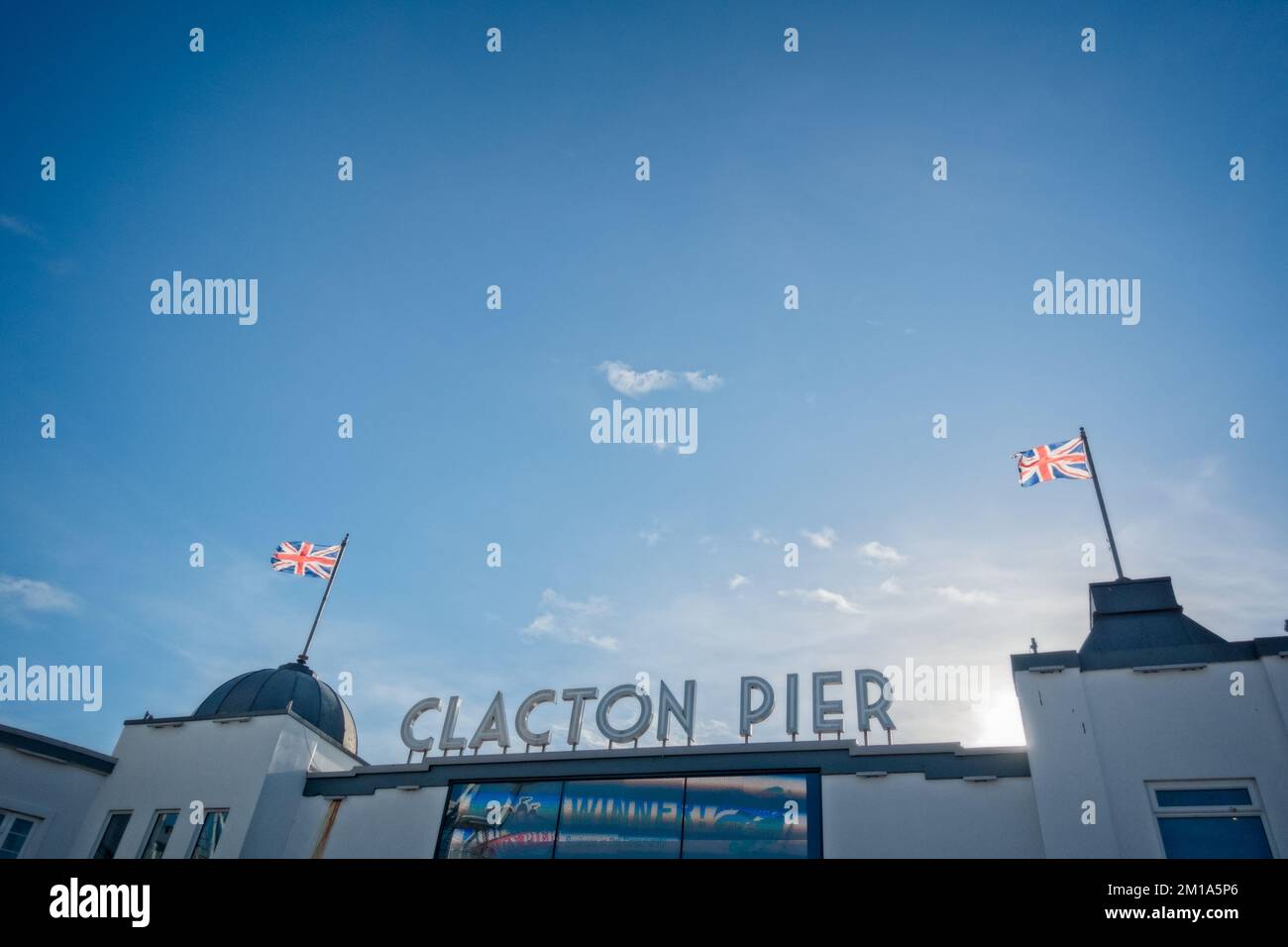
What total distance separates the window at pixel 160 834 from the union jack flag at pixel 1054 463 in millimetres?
24744

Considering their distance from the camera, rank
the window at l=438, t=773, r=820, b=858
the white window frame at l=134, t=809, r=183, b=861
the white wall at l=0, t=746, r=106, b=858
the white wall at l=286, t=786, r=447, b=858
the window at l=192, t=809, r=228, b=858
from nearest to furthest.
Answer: the window at l=438, t=773, r=820, b=858 < the white wall at l=286, t=786, r=447, b=858 < the window at l=192, t=809, r=228, b=858 < the white wall at l=0, t=746, r=106, b=858 < the white window frame at l=134, t=809, r=183, b=861

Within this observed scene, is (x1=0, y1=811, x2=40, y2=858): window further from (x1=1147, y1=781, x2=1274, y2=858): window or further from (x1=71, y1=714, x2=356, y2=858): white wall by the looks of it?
(x1=1147, y1=781, x2=1274, y2=858): window

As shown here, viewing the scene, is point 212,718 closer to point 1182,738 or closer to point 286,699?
point 286,699

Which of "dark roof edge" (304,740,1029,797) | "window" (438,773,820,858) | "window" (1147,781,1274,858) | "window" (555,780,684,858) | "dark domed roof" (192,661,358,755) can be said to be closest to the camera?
"window" (1147,781,1274,858)

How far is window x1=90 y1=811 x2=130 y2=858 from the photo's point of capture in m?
20.9

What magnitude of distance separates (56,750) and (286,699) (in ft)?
19.8

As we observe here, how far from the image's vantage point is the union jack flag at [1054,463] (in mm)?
20720

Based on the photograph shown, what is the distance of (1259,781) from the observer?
46.2 ft

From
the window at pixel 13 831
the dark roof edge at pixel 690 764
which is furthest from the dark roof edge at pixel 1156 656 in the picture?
the window at pixel 13 831

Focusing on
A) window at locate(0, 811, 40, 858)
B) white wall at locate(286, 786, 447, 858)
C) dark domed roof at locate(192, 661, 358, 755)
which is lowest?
window at locate(0, 811, 40, 858)

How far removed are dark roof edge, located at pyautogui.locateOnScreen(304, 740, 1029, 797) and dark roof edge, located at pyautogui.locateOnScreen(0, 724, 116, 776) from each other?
592 cm

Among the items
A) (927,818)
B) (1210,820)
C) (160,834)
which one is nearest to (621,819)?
(927,818)

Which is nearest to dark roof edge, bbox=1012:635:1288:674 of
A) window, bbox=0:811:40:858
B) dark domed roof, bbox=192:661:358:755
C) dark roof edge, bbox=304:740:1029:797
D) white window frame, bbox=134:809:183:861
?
dark roof edge, bbox=304:740:1029:797
